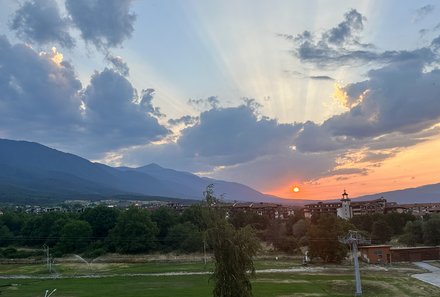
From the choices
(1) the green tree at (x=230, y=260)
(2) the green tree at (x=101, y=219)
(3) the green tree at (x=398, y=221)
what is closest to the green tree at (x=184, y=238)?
(2) the green tree at (x=101, y=219)

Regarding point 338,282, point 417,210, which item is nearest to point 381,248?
point 338,282

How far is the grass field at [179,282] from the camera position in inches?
2007

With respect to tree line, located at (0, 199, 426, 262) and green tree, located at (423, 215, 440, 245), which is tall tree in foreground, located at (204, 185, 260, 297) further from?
green tree, located at (423, 215, 440, 245)

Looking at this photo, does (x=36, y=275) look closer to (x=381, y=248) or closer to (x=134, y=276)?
(x=134, y=276)

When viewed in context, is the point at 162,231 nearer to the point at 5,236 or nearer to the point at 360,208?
the point at 5,236

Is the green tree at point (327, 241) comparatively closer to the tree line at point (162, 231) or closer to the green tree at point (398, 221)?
the tree line at point (162, 231)

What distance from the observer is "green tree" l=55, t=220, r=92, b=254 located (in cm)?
A: 10731

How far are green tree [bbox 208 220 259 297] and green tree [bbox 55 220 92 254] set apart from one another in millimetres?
86061

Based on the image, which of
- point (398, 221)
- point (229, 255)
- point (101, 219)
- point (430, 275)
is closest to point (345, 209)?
point (398, 221)

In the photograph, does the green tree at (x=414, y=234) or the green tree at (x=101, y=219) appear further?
the green tree at (x=101, y=219)

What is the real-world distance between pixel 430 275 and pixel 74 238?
77.1 metres

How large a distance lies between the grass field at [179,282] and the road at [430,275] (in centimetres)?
150

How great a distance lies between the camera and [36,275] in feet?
239

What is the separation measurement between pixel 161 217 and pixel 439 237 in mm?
64893
